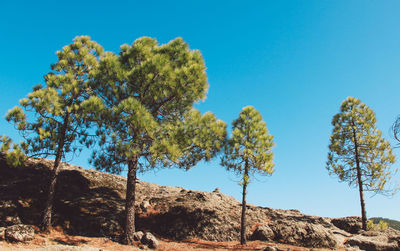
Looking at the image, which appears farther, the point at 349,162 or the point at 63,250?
the point at 349,162

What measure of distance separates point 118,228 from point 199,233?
453 cm

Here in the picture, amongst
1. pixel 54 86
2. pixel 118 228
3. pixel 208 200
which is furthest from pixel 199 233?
pixel 54 86

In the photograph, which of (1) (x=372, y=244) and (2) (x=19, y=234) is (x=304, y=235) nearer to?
(1) (x=372, y=244)

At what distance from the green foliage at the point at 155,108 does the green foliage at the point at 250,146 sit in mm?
1149

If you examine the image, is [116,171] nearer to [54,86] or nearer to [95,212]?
[95,212]

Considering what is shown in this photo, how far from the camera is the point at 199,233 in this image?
1526 centimetres

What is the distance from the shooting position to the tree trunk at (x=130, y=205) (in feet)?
41.7

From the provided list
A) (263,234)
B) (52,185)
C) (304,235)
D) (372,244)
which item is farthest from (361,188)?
(52,185)

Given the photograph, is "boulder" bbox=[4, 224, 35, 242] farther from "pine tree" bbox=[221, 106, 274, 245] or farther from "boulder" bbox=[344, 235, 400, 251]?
"boulder" bbox=[344, 235, 400, 251]

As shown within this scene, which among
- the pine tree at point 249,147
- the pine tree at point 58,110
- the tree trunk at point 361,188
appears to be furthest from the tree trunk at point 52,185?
the tree trunk at point 361,188

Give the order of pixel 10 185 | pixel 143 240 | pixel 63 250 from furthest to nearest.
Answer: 1. pixel 10 185
2. pixel 143 240
3. pixel 63 250

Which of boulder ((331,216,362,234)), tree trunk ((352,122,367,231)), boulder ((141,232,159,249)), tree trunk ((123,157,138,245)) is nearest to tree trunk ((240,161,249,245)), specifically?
boulder ((141,232,159,249))

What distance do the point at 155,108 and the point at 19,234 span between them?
8.35m

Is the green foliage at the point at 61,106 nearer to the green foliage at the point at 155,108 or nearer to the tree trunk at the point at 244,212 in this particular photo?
the green foliage at the point at 155,108
